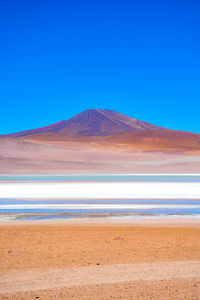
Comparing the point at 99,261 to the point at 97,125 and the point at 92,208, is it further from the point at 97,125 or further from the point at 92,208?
the point at 97,125

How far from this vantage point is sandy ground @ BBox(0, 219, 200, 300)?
16.6 feet

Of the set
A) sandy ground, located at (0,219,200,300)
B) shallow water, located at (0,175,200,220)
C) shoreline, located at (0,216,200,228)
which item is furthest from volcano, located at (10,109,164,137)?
sandy ground, located at (0,219,200,300)

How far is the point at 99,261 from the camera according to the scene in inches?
266

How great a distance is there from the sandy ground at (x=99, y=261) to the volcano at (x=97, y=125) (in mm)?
131150

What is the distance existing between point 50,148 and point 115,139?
39951 mm

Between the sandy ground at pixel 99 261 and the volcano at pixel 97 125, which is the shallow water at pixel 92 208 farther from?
the volcano at pixel 97 125

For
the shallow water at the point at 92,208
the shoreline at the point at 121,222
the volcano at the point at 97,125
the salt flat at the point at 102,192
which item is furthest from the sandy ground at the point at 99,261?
the volcano at the point at 97,125

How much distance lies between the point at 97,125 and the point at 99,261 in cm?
14924

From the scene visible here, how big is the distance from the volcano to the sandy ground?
131 m

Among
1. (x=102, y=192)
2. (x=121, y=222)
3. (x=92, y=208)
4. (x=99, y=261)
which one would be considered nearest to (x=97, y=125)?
(x=102, y=192)

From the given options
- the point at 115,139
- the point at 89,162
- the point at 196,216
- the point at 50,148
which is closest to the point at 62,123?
the point at 115,139

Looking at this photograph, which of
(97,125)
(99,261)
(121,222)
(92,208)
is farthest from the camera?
(97,125)

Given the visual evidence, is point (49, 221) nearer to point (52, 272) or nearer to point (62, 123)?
point (52, 272)

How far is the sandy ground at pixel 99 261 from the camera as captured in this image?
5.07m
